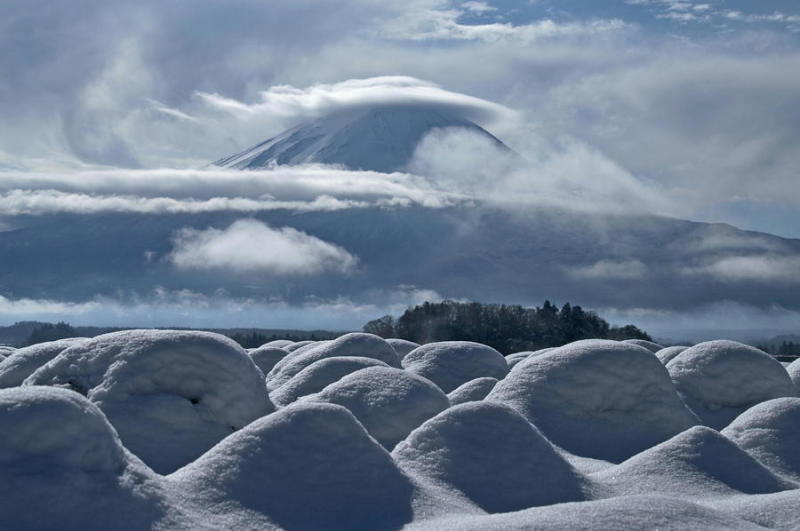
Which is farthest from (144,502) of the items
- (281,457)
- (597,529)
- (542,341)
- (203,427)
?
(542,341)

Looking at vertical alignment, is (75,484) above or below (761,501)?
above

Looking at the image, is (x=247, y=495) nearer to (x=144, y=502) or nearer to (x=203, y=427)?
(x=144, y=502)

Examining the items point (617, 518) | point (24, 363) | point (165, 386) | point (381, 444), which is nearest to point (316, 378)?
point (381, 444)

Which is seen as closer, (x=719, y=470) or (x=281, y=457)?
(x=281, y=457)

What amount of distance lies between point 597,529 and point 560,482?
332 cm

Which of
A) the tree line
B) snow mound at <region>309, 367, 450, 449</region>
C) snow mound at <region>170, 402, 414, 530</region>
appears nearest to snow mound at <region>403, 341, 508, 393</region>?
snow mound at <region>309, 367, 450, 449</region>

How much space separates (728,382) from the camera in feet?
63.3

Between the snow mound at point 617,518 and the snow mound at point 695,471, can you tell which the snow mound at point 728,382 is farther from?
the snow mound at point 617,518

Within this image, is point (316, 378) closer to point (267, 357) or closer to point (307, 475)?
point (267, 357)

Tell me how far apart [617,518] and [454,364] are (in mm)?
13880

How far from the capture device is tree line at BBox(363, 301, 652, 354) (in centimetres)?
5512

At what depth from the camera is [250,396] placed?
14.0 metres

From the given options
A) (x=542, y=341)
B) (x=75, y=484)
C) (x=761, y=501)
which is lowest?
(x=542, y=341)

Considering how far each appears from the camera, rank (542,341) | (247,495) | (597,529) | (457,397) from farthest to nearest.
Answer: (542,341)
(457,397)
(247,495)
(597,529)
